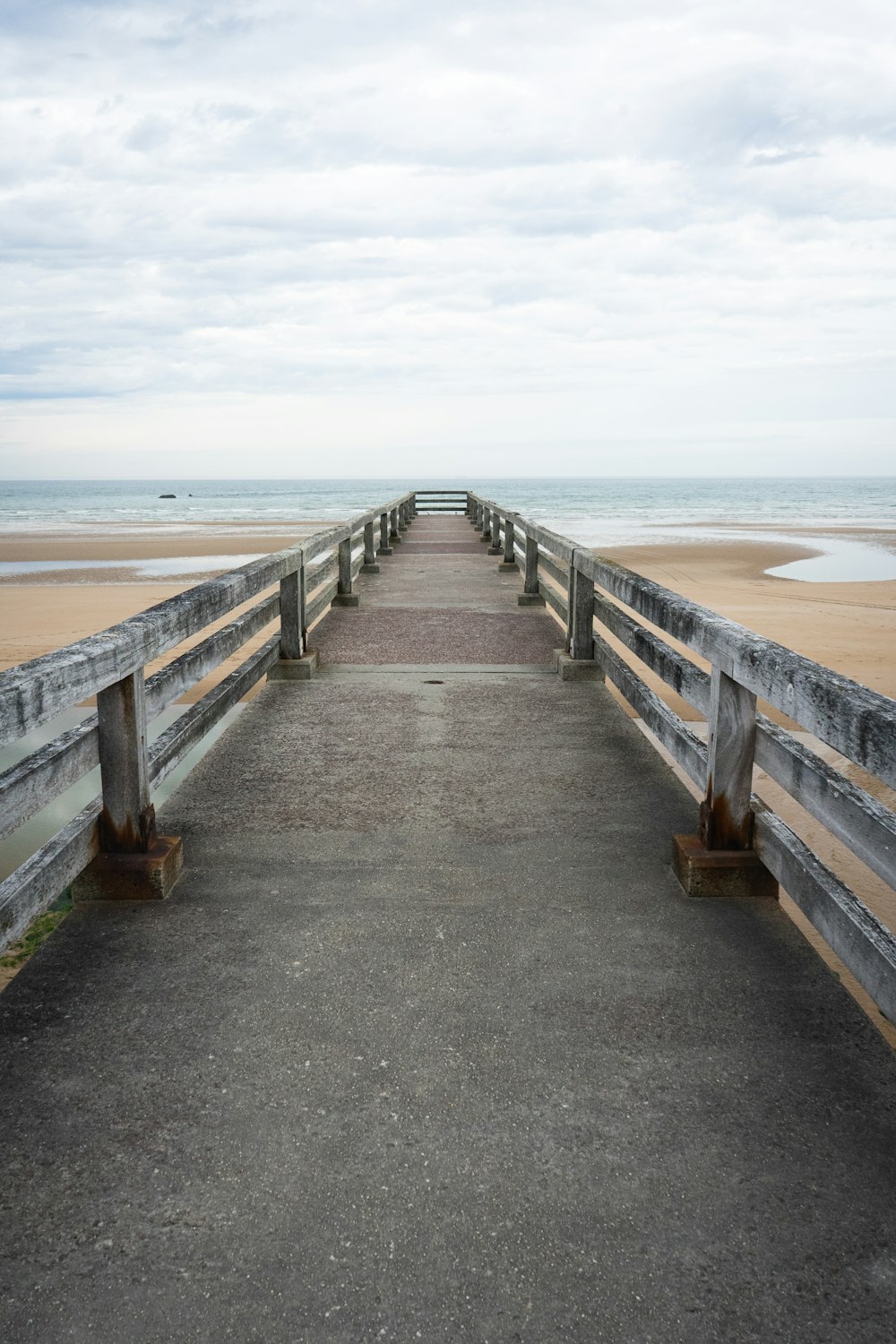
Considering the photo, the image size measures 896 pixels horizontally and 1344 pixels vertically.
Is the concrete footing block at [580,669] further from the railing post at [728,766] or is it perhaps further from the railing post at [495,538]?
the railing post at [495,538]

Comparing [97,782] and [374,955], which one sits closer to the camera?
[374,955]

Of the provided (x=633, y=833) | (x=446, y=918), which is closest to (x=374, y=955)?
(x=446, y=918)

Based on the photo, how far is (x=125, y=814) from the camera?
3.16m

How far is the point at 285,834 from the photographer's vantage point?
148 inches

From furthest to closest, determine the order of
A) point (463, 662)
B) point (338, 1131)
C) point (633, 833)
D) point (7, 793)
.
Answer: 1. point (463, 662)
2. point (633, 833)
3. point (7, 793)
4. point (338, 1131)

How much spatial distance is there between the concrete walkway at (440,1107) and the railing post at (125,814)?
0.11m

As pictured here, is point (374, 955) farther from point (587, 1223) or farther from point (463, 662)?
point (463, 662)

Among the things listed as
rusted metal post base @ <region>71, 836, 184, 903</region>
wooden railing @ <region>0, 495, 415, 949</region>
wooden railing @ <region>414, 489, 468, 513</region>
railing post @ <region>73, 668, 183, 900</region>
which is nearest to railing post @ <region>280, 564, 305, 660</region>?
wooden railing @ <region>0, 495, 415, 949</region>

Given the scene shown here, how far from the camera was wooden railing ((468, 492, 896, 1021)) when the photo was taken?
6.86 ft

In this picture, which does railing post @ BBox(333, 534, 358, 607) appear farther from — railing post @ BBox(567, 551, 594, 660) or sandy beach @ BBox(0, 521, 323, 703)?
railing post @ BBox(567, 551, 594, 660)

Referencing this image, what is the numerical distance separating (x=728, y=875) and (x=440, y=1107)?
1.47m

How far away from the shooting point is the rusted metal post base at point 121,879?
3135 millimetres

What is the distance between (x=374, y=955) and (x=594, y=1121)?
918 mm

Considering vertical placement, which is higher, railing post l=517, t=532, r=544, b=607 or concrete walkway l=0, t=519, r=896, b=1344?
railing post l=517, t=532, r=544, b=607
